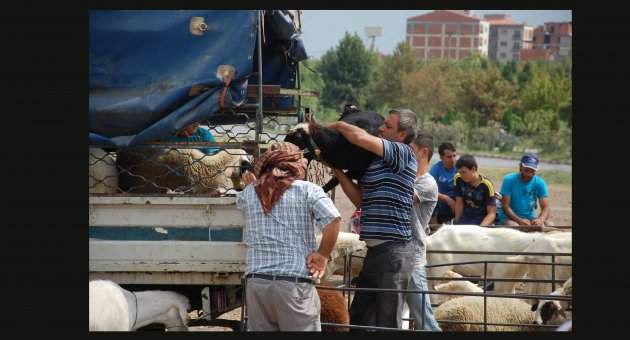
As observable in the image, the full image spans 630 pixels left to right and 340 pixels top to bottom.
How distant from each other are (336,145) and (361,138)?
0.35 meters

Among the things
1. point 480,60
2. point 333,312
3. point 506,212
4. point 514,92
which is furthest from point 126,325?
point 480,60

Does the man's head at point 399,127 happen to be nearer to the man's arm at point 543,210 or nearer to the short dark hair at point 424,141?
the short dark hair at point 424,141

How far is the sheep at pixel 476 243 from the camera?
909cm

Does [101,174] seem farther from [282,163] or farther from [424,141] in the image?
[424,141]

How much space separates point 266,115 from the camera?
9.38 meters

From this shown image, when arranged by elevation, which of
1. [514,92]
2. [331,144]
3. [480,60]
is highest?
[480,60]

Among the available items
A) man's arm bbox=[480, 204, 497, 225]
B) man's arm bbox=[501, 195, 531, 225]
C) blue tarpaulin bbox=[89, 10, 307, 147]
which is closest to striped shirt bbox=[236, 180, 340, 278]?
blue tarpaulin bbox=[89, 10, 307, 147]

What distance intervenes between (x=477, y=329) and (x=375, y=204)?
2.03m

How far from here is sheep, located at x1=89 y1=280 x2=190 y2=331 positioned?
5672mm

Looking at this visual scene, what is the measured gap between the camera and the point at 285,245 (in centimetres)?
519

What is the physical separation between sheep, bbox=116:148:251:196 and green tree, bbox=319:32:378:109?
203 ft

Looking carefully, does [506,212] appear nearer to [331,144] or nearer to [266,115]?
[266,115]

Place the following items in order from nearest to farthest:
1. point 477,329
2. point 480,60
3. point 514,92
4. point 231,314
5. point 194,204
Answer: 1. point 194,204
2. point 477,329
3. point 231,314
4. point 514,92
5. point 480,60

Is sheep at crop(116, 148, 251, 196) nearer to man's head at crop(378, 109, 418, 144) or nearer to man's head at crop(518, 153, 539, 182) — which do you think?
man's head at crop(378, 109, 418, 144)
